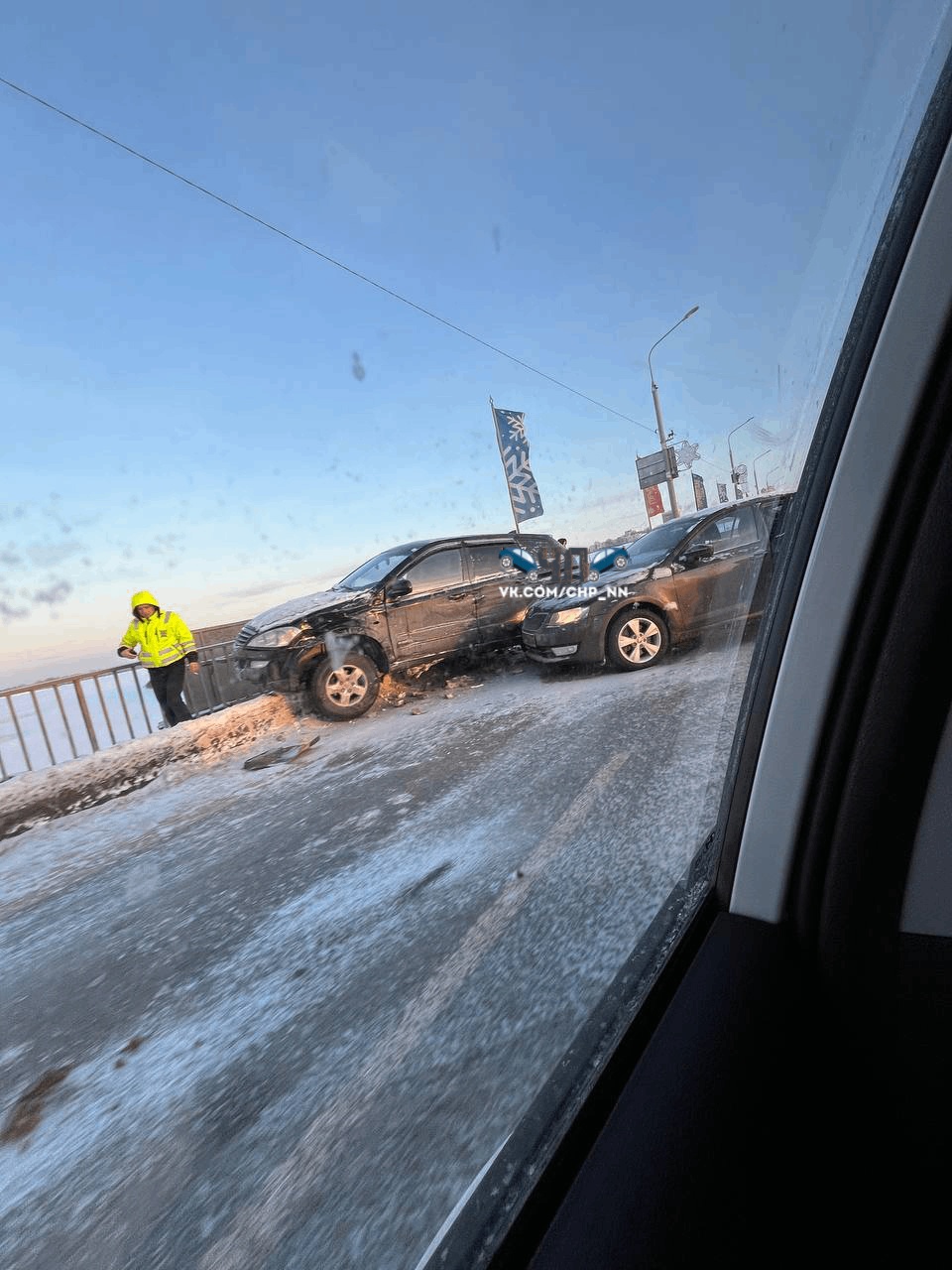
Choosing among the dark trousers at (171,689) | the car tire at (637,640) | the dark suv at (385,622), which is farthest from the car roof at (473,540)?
the car tire at (637,640)

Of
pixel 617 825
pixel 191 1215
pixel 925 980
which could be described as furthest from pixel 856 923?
pixel 191 1215

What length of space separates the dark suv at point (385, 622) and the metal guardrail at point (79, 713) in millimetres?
254

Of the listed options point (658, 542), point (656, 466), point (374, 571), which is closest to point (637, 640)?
point (658, 542)

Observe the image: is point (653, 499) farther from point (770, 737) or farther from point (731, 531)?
point (770, 737)

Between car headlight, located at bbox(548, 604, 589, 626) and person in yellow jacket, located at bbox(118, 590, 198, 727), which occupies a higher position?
person in yellow jacket, located at bbox(118, 590, 198, 727)

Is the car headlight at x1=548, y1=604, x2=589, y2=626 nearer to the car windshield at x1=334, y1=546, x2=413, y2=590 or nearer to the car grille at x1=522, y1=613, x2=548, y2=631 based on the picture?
Answer: the car grille at x1=522, y1=613, x2=548, y2=631

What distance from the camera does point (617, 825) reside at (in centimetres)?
197

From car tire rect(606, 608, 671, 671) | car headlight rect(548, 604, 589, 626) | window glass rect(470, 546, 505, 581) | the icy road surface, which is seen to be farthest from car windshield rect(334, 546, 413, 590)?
car tire rect(606, 608, 671, 671)

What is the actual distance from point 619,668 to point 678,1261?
3.38 meters

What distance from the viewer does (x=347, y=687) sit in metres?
2.58

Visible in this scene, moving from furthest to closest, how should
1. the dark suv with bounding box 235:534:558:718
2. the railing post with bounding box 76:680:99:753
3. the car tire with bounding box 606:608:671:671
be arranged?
the car tire with bounding box 606:608:671:671 < the dark suv with bounding box 235:534:558:718 < the railing post with bounding box 76:680:99:753

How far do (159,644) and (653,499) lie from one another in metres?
1.40

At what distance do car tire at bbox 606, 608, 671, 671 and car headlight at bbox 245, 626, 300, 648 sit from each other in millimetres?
1899

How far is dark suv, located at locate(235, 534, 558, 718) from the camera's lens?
2008 millimetres
